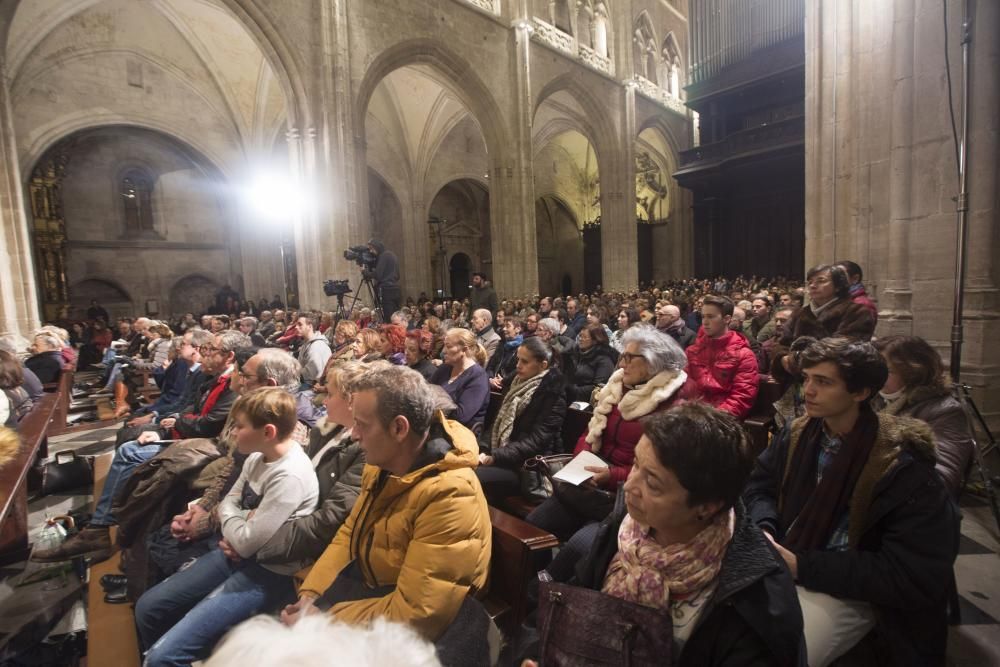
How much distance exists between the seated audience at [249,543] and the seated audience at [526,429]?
3.60 ft

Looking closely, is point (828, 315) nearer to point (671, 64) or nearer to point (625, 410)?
point (625, 410)

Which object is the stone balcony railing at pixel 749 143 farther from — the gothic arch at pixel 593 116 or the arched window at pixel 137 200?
the arched window at pixel 137 200

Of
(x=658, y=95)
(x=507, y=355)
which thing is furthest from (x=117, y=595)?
(x=658, y=95)

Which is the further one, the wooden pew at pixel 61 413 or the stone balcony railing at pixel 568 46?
the stone balcony railing at pixel 568 46

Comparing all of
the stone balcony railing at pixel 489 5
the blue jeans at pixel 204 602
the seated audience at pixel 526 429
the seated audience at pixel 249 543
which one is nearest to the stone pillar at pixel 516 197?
the stone balcony railing at pixel 489 5

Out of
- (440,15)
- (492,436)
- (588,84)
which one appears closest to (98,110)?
(440,15)

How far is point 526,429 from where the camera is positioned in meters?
3.20

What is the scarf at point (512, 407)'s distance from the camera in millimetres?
3256

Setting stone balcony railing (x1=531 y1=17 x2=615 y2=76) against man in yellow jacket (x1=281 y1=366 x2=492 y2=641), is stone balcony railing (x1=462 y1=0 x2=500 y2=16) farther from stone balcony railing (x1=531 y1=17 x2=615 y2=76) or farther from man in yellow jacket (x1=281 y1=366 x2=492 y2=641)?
man in yellow jacket (x1=281 y1=366 x2=492 y2=641)

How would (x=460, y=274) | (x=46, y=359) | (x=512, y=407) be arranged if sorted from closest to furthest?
(x=512, y=407) → (x=46, y=359) → (x=460, y=274)

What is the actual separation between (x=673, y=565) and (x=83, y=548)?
3.60 meters

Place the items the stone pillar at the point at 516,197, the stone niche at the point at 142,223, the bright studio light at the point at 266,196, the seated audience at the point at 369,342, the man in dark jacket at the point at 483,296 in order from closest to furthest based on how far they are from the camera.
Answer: the seated audience at the point at 369,342
the man in dark jacket at the point at 483,296
the stone pillar at the point at 516,197
the stone niche at the point at 142,223
the bright studio light at the point at 266,196

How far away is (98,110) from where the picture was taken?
1580 centimetres

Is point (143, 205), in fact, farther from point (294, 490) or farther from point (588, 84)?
point (294, 490)
